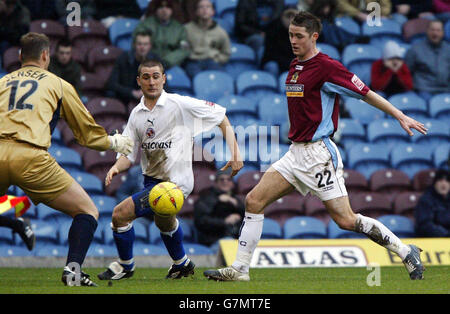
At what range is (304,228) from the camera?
11.6 meters

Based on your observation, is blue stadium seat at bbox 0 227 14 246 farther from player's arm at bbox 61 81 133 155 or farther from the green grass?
player's arm at bbox 61 81 133 155

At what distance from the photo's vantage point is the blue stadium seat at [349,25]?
14.6 m

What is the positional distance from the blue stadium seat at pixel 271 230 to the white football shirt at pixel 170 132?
3.71 metres

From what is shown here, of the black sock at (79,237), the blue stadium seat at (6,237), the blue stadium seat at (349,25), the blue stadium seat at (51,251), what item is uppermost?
the blue stadium seat at (349,25)

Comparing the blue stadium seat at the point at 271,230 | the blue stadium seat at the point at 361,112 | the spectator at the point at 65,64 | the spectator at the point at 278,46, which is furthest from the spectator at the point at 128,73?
the blue stadium seat at the point at 361,112

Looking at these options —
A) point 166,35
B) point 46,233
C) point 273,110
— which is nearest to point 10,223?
point 46,233

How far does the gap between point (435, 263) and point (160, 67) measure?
4630mm

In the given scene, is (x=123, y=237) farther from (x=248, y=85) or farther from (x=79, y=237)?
(x=248, y=85)

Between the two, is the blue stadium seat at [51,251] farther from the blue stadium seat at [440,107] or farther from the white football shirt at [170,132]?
the blue stadium seat at [440,107]

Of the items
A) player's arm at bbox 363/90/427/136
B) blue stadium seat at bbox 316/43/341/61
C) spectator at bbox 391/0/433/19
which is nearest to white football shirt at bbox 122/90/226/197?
player's arm at bbox 363/90/427/136

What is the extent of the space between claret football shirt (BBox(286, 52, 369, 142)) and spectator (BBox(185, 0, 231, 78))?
6.30 m

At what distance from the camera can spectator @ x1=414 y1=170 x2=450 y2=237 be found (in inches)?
451
